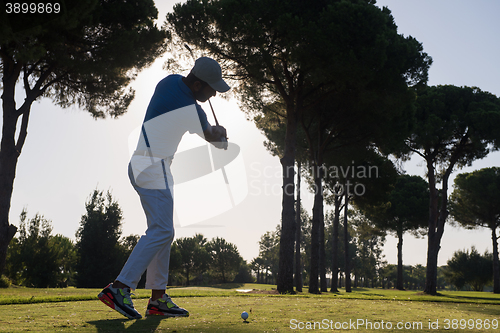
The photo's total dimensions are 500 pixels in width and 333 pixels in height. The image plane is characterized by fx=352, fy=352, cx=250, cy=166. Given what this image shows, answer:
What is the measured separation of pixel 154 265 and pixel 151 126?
1301mm

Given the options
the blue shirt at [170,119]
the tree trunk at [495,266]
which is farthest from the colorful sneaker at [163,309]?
the tree trunk at [495,266]

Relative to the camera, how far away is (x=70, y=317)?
9.59 ft

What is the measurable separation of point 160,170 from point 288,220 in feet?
38.4

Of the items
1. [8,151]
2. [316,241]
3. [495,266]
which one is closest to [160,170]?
Answer: [8,151]

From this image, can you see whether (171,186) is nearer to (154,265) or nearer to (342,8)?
(154,265)

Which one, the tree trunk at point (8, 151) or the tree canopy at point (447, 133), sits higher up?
the tree canopy at point (447, 133)

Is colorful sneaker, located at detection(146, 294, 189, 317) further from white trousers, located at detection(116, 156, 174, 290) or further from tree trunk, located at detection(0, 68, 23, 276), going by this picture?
tree trunk, located at detection(0, 68, 23, 276)

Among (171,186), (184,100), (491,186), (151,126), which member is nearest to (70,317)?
(171,186)

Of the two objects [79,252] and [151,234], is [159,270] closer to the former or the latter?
[151,234]

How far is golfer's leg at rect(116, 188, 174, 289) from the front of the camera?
2988mm

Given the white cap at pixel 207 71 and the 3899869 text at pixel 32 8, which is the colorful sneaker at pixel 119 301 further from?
the 3899869 text at pixel 32 8

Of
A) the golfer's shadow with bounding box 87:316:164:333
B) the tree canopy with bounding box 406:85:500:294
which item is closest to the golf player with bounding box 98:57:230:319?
the golfer's shadow with bounding box 87:316:164:333

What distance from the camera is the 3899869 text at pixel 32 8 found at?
11406 mm

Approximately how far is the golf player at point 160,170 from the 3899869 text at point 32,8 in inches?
444
